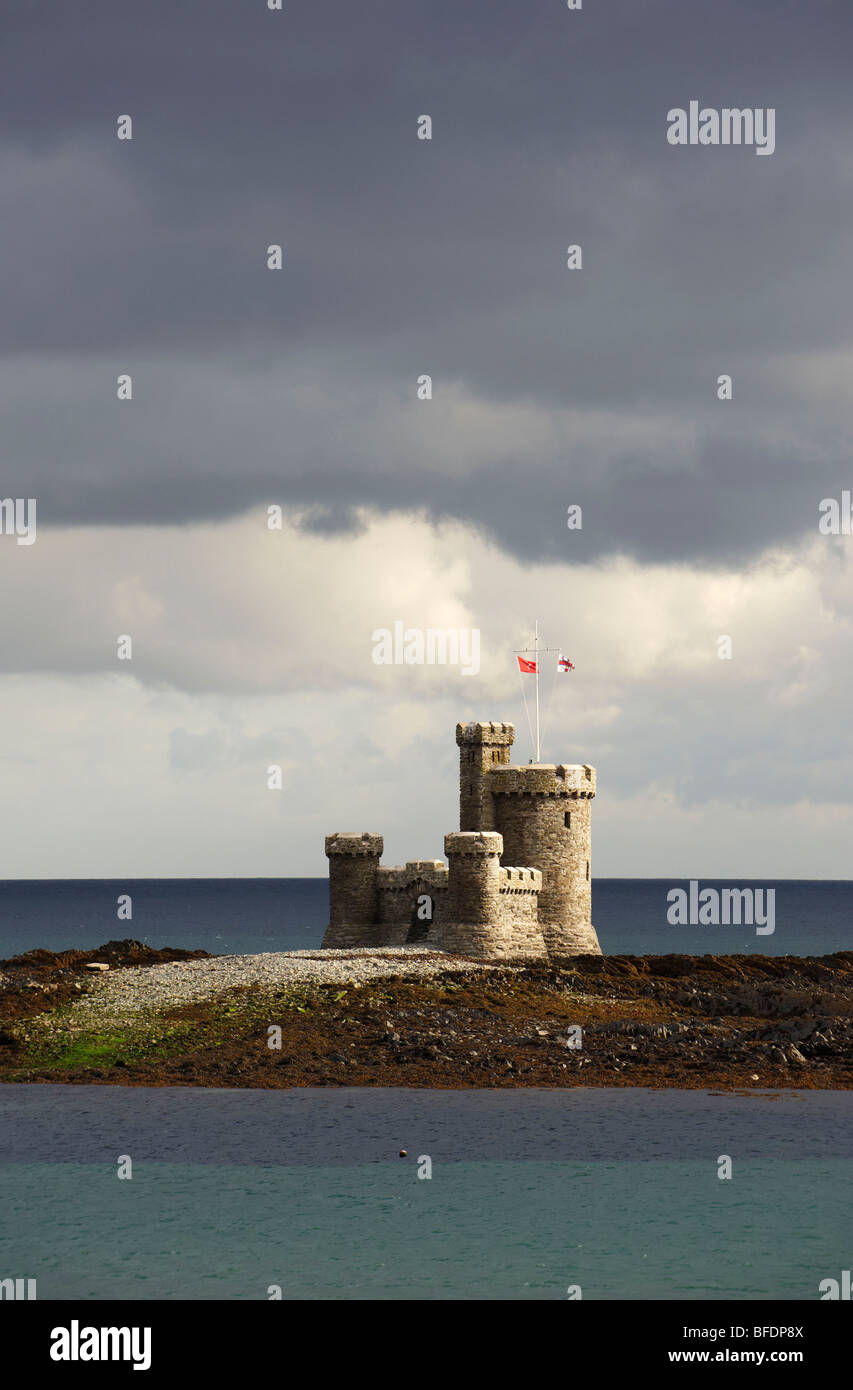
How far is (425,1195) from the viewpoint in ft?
90.6

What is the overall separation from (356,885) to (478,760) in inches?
284

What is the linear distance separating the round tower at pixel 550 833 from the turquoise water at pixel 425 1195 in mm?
22415

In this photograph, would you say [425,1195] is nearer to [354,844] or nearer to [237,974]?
[237,974]

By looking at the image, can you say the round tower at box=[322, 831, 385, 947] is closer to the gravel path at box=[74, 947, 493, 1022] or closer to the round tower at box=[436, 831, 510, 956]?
the gravel path at box=[74, 947, 493, 1022]

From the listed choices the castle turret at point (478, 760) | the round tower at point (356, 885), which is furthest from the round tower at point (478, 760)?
the round tower at point (356, 885)

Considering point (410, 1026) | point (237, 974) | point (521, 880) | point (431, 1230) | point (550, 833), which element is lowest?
point (431, 1230)

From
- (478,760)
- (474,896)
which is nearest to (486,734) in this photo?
(478,760)

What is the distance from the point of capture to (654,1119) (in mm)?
33812

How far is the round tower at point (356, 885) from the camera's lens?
6000 centimetres

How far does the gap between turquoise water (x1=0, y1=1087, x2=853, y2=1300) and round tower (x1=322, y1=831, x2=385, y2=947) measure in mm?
23164

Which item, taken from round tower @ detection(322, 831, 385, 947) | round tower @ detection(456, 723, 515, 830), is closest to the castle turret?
round tower @ detection(456, 723, 515, 830)

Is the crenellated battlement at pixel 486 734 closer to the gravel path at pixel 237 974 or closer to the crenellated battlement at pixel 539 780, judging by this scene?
the crenellated battlement at pixel 539 780

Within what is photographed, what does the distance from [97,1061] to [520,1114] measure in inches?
507
